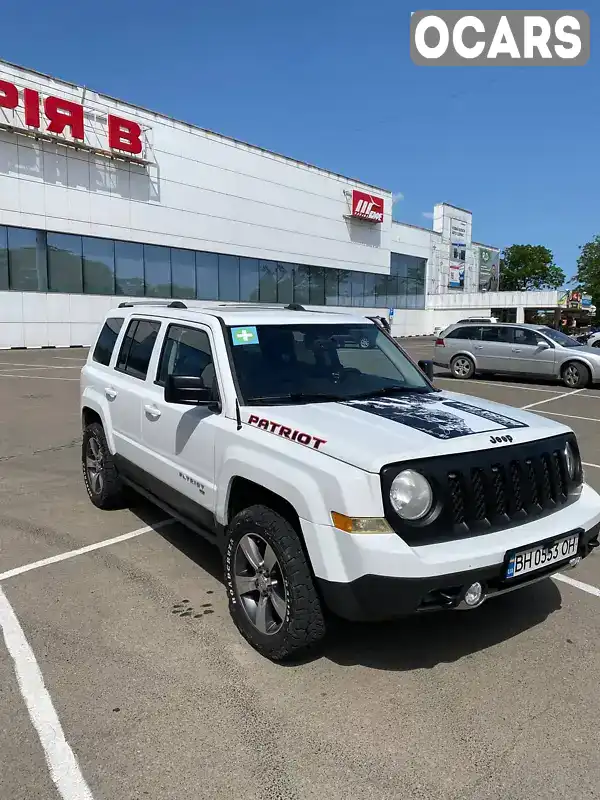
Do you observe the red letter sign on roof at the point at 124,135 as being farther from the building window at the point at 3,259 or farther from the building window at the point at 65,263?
the building window at the point at 3,259

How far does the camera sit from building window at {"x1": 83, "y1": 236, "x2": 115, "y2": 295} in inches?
1094

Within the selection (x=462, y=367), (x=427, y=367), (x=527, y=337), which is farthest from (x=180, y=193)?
(x=427, y=367)

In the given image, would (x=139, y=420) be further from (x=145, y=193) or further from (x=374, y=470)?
(x=145, y=193)

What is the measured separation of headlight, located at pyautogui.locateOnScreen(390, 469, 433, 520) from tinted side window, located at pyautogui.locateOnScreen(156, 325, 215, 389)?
1431 mm

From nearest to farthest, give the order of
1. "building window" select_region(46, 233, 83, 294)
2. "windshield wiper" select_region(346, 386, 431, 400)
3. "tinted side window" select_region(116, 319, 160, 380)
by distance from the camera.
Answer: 1. "windshield wiper" select_region(346, 386, 431, 400)
2. "tinted side window" select_region(116, 319, 160, 380)
3. "building window" select_region(46, 233, 83, 294)

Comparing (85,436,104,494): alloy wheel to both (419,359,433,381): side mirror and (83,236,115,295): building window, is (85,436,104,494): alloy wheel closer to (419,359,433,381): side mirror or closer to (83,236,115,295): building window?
(419,359,433,381): side mirror

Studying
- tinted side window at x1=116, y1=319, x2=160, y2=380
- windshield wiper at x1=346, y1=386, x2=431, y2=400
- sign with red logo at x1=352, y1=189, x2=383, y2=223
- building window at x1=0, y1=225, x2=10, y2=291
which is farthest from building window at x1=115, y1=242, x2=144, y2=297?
windshield wiper at x1=346, y1=386, x2=431, y2=400

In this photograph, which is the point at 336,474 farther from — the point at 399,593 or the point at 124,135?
the point at 124,135

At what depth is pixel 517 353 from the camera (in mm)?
16828

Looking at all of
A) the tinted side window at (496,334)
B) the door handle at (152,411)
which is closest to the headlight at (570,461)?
the door handle at (152,411)

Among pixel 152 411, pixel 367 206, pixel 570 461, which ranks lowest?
pixel 570 461

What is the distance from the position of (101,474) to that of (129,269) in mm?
25481

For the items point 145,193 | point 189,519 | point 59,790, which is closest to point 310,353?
point 189,519

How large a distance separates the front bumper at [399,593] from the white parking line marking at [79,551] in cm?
249
